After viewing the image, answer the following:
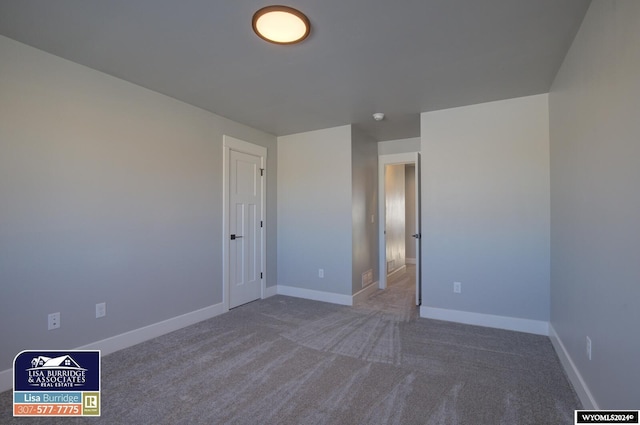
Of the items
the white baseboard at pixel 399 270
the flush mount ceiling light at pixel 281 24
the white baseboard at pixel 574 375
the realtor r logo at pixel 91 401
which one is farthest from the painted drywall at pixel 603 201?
the white baseboard at pixel 399 270

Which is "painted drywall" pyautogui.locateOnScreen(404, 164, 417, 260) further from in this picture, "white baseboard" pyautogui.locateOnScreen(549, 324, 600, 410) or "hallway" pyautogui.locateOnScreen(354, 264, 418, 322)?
"white baseboard" pyautogui.locateOnScreen(549, 324, 600, 410)

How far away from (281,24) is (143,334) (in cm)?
296

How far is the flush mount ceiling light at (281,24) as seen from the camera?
1864mm

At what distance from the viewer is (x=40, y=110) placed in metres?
2.32

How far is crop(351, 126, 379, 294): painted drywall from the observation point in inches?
169

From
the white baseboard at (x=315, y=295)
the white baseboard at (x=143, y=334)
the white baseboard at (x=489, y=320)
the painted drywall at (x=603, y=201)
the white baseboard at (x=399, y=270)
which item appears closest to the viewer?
the painted drywall at (x=603, y=201)

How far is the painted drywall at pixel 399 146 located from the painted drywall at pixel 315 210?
1044 millimetres

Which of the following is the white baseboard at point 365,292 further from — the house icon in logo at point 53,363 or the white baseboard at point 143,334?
the house icon in logo at point 53,363

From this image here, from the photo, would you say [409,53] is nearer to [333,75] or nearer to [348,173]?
[333,75]

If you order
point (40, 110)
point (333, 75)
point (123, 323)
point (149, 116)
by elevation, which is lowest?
point (123, 323)

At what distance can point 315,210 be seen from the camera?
4.48 metres

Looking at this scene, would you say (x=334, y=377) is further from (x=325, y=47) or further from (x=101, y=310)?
(x=325, y=47)

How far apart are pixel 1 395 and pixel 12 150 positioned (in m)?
1.67

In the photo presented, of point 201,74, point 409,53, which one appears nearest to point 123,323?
point 201,74
